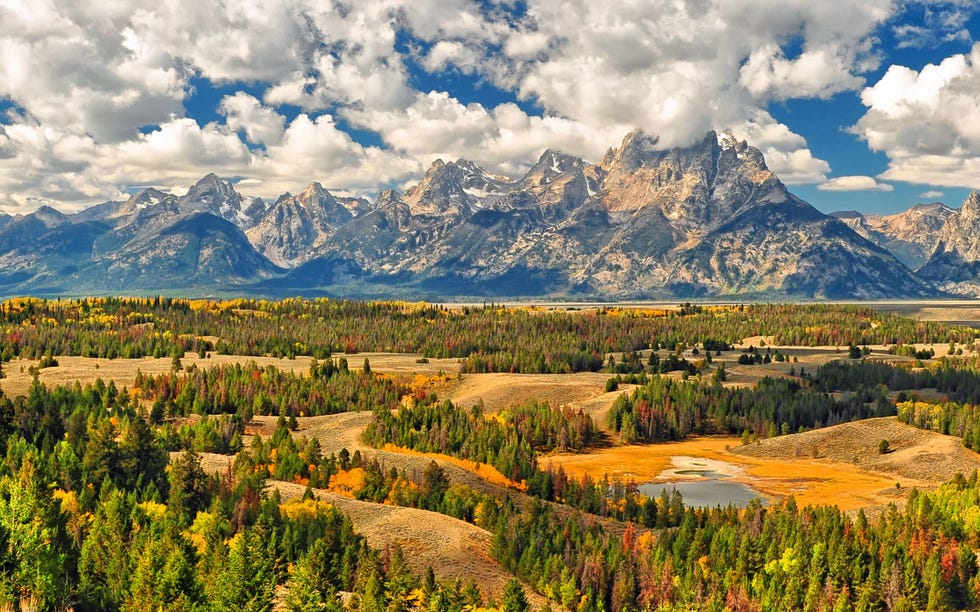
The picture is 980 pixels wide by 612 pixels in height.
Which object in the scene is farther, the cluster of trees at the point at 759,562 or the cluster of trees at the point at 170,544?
the cluster of trees at the point at 759,562

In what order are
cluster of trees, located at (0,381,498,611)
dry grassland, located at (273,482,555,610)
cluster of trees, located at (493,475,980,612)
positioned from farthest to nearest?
1. dry grassland, located at (273,482,555,610)
2. cluster of trees, located at (493,475,980,612)
3. cluster of trees, located at (0,381,498,611)

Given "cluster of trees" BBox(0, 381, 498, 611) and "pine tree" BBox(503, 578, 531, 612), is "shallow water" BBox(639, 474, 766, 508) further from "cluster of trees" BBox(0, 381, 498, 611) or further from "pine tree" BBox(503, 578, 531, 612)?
"cluster of trees" BBox(0, 381, 498, 611)

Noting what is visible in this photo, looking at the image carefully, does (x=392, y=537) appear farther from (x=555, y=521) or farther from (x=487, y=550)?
(x=555, y=521)

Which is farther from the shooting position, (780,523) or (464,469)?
(464,469)

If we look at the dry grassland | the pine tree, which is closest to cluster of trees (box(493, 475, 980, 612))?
the dry grassland

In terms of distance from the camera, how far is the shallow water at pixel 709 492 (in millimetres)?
176750

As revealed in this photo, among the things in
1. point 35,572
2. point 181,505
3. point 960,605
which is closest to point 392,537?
point 181,505

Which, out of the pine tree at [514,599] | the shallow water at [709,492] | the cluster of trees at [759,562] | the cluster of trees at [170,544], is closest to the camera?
the cluster of trees at [170,544]

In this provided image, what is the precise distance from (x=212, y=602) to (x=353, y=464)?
71.3m

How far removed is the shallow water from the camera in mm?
176750

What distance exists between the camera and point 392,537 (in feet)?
413

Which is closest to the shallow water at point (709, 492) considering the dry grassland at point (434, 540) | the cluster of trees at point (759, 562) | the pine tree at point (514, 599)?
the cluster of trees at point (759, 562)

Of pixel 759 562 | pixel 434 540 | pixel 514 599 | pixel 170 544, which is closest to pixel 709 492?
pixel 759 562

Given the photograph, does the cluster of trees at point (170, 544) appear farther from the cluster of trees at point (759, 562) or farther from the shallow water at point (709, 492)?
the shallow water at point (709, 492)
